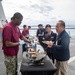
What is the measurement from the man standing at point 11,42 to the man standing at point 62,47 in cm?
82

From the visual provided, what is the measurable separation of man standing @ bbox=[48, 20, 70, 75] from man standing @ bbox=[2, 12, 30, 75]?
82 centimetres

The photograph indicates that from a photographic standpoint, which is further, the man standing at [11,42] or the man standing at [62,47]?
the man standing at [62,47]

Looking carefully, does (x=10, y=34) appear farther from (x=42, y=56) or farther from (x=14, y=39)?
(x=42, y=56)

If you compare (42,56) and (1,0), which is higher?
(1,0)

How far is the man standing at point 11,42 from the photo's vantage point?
5.55m

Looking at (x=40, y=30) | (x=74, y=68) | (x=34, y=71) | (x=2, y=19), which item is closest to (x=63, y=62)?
(x=34, y=71)

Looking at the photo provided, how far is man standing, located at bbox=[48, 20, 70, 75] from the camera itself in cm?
568

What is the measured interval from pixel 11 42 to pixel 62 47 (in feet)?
3.69

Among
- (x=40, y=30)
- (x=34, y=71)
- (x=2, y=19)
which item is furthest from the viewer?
(x=2, y=19)

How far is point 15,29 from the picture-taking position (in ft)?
18.9

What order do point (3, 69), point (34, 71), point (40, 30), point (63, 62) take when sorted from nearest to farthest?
point (34, 71) < point (63, 62) < point (3, 69) < point (40, 30)

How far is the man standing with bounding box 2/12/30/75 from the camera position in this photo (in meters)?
5.55

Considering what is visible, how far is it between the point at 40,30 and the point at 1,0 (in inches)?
409

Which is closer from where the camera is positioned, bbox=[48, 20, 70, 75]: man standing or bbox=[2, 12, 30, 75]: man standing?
bbox=[2, 12, 30, 75]: man standing
